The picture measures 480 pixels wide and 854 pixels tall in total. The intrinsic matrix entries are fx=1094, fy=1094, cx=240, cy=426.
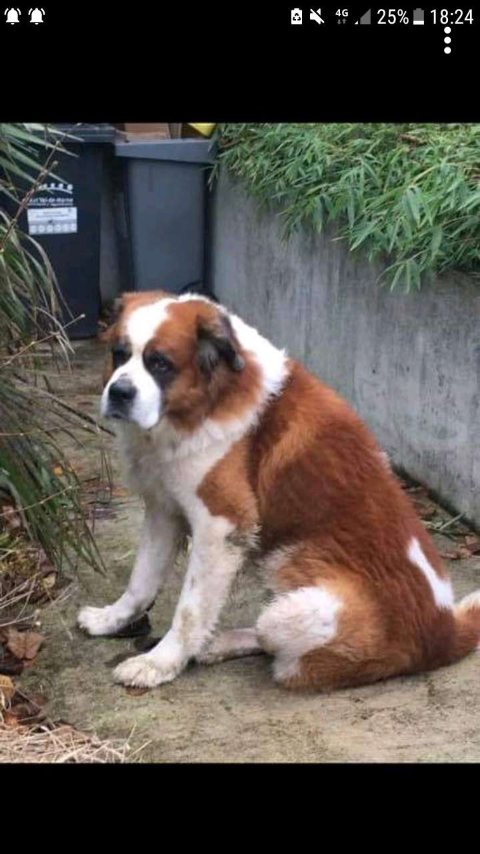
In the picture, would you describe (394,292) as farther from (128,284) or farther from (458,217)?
(128,284)

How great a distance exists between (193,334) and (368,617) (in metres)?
1.13

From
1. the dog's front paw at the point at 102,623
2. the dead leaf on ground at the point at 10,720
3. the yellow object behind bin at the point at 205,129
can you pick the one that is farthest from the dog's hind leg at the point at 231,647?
the yellow object behind bin at the point at 205,129

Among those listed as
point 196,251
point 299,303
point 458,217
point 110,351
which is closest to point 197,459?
point 110,351

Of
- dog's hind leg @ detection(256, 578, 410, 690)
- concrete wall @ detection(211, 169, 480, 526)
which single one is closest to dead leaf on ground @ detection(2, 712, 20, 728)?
dog's hind leg @ detection(256, 578, 410, 690)

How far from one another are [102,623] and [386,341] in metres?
2.48

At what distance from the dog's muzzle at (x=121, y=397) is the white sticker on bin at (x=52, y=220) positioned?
504 centimetres

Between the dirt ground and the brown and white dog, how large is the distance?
0.09 metres

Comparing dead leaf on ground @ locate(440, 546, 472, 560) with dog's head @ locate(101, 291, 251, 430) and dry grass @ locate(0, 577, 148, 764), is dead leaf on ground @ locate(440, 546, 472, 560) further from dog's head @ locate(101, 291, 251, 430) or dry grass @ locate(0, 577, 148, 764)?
dry grass @ locate(0, 577, 148, 764)

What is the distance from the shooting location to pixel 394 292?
577 centimetres

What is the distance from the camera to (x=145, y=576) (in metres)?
4.14

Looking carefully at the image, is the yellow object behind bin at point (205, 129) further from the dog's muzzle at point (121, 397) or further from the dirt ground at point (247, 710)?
the dog's muzzle at point (121, 397)

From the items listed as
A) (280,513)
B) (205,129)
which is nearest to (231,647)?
(280,513)

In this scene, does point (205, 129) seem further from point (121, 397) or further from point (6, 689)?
point (6, 689)

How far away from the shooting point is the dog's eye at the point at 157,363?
3.58 metres
